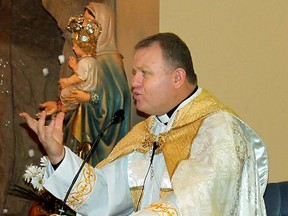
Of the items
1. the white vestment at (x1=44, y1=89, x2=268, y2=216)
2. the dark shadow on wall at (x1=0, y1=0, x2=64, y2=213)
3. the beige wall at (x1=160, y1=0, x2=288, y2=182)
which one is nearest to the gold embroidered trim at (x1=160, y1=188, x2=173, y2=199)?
the white vestment at (x1=44, y1=89, x2=268, y2=216)

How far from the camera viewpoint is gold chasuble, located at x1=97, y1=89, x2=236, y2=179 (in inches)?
131

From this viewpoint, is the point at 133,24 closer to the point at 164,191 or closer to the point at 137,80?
the point at 137,80

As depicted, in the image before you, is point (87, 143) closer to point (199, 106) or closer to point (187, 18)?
point (187, 18)

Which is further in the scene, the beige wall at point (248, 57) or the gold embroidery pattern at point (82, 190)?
the beige wall at point (248, 57)

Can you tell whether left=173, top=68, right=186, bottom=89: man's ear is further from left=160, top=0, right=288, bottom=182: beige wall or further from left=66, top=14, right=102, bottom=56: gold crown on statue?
left=66, top=14, right=102, bottom=56: gold crown on statue

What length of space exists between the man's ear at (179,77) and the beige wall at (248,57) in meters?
1.06

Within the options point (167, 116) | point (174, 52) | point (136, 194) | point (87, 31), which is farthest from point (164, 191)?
point (87, 31)

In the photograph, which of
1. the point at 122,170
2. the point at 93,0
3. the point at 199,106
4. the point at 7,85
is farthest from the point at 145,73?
the point at 7,85

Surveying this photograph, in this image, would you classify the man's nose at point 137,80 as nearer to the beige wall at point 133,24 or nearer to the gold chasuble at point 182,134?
the gold chasuble at point 182,134

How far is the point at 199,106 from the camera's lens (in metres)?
3.45

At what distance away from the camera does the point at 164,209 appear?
9.51 ft

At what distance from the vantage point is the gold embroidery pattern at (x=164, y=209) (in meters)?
2.89

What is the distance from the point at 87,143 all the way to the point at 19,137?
1.15 m

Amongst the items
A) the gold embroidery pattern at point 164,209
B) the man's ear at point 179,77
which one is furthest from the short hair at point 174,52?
the gold embroidery pattern at point 164,209
